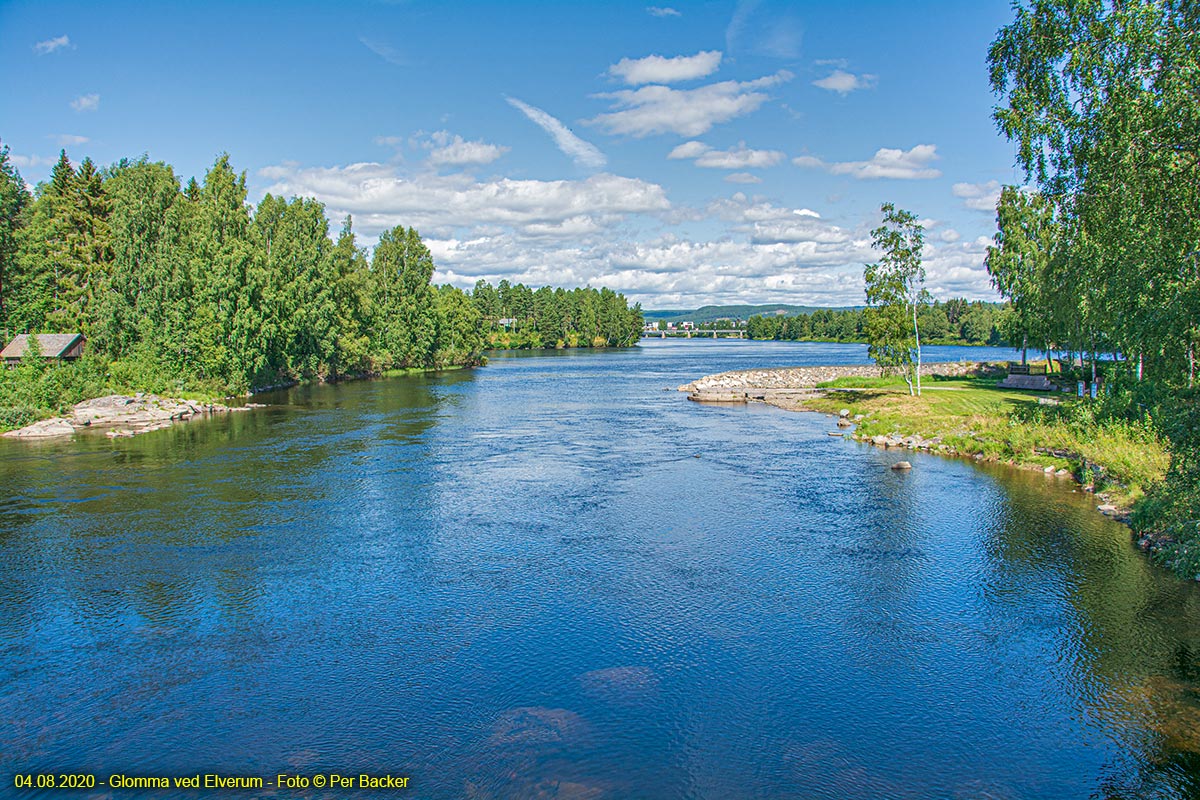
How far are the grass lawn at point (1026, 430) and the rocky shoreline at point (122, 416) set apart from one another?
50.5 metres

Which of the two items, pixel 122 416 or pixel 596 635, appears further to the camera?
pixel 122 416

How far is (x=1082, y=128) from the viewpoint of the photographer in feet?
97.0

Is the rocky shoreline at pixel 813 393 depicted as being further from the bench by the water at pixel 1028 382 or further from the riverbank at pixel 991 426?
the bench by the water at pixel 1028 382

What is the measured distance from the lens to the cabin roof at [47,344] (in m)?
58.7

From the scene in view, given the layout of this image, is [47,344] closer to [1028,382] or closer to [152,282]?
[152,282]

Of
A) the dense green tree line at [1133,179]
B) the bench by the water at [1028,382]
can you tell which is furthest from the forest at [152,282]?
the bench by the water at [1028,382]

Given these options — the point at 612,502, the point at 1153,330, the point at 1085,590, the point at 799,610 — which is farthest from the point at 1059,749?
the point at 612,502

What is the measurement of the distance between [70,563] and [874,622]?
2470cm

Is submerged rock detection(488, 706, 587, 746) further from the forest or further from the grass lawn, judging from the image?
the forest

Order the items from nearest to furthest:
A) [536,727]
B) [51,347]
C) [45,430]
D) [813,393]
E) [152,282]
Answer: [536,727] → [45,430] → [51,347] → [152,282] → [813,393]

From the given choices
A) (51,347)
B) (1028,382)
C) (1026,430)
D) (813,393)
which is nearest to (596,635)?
(1026,430)

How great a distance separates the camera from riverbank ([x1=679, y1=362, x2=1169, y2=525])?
103ft

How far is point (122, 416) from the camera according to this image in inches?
2098

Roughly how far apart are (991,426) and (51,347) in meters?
72.0
